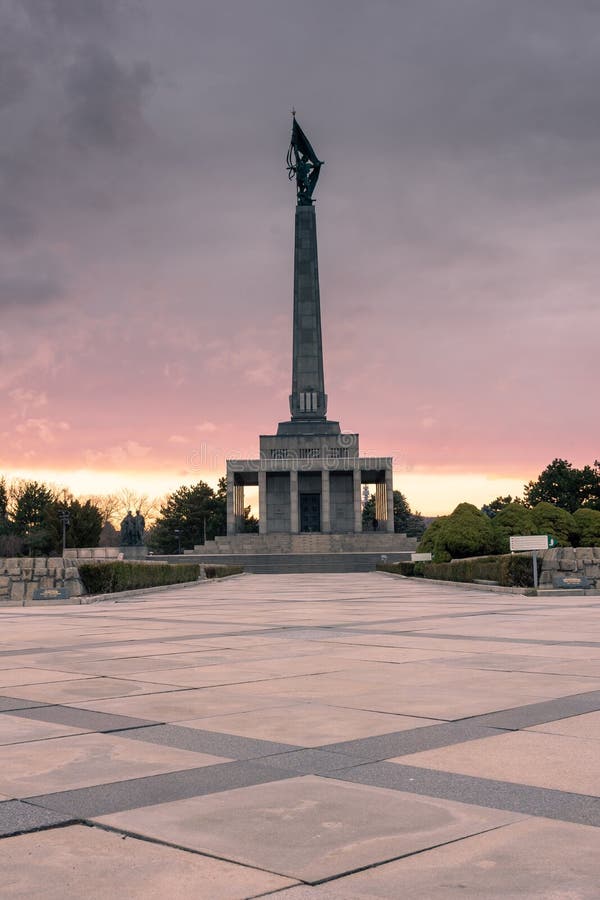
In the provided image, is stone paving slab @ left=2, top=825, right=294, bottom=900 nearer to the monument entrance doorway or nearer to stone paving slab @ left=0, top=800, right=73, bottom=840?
stone paving slab @ left=0, top=800, right=73, bottom=840

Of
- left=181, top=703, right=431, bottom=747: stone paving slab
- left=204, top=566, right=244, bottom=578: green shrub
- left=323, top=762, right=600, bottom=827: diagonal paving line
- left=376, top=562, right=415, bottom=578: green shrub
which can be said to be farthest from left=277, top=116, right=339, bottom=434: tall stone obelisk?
left=323, top=762, right=600, bottom=827: diagonal paving line

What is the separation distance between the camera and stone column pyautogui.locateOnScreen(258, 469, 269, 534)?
284ft

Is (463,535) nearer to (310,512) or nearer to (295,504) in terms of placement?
(295,504)

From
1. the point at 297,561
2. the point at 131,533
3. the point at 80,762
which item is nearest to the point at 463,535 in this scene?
the point at 297,561

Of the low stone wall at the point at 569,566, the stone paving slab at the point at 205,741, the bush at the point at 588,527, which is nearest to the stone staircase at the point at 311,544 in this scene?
the bush at the point at 588,527

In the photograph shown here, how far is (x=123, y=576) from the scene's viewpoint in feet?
106

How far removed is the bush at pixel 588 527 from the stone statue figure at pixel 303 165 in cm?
5209

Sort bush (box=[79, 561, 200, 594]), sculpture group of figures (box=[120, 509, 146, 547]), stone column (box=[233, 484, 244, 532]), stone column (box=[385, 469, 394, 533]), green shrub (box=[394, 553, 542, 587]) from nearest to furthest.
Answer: bush (box=[79, 561, 200, 594]), green shrub (box=[394, 553, 542, 587]), sculpture group of figures (box=[120, 509, 146, 547]), stone column (box=[385, 469, 394, 533]), stone column (box=[233, 484, 244, 532])

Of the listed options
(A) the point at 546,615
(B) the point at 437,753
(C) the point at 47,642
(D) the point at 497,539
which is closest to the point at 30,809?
(B) the point at 437,753

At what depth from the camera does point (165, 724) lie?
7.76 metres

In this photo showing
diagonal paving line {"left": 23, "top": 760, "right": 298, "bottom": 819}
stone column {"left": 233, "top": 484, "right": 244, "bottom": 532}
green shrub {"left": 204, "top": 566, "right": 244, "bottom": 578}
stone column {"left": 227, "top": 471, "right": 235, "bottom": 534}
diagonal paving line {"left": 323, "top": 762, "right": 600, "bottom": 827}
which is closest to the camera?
diagonal paving line {"left": 323, "top": 762, "right": 600, "bottom": 827}

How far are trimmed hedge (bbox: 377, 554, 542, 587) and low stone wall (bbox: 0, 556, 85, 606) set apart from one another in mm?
14102

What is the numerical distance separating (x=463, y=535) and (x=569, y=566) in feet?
46.5

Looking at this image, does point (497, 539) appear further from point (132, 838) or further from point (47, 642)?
point (132, 838)
